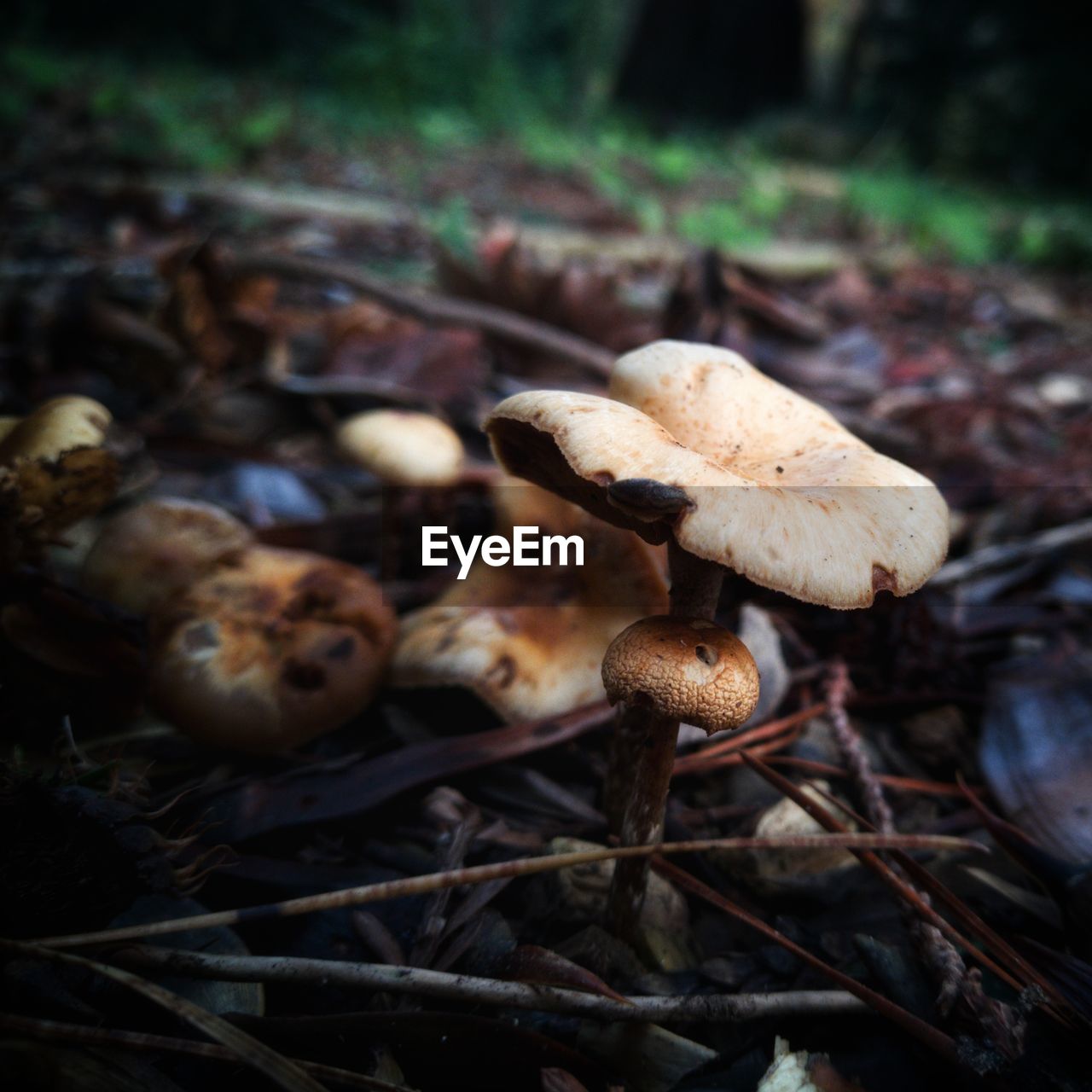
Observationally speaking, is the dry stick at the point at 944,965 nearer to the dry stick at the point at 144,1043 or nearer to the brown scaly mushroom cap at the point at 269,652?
the dry stick at the point at 144,1043

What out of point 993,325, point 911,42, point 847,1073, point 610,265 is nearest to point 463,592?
point 847,1073

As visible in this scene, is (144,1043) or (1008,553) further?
(1008,553)

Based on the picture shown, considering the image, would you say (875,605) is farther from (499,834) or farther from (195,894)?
(195,894)

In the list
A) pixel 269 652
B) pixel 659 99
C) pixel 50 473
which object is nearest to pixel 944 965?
pixel 269 652

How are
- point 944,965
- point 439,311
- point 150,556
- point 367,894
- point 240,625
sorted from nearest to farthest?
point 367,894 → point 944,965 → point 240,625 → point 150,556 → point 439,311

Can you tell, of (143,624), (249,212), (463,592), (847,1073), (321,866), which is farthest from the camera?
(249,212)

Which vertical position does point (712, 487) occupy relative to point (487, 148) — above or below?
above

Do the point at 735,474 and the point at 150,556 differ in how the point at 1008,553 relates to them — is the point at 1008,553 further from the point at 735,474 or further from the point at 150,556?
the point at 150,556

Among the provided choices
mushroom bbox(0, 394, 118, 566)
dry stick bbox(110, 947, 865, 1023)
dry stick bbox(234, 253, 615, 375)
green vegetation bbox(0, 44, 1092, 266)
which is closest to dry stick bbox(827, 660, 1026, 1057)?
dry stick bbox(110, 947, 865, 1023)
